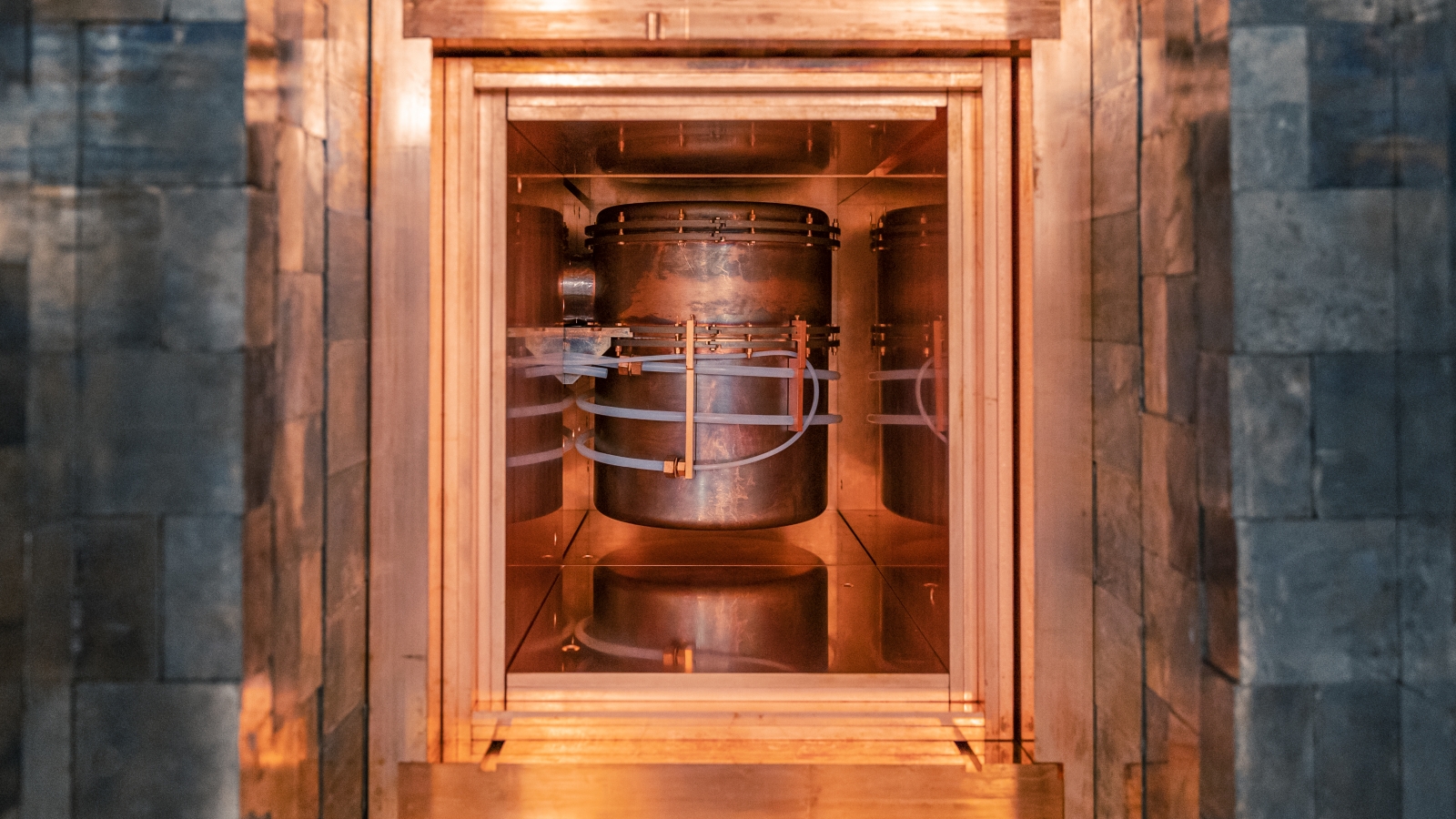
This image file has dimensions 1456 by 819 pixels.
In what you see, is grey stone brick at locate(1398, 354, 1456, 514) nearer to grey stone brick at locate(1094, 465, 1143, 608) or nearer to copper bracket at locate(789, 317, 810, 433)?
grey stone brick at locate(1094, 465, 1143, 608)

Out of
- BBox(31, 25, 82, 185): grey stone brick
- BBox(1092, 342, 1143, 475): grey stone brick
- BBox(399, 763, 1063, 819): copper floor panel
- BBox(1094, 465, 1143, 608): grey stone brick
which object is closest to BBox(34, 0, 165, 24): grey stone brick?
BBox(31, 25, 82, 185): grey stone brick

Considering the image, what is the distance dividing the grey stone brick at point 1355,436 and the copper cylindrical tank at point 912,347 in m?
1.04

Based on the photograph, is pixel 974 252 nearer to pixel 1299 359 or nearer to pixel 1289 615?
pixel 1299 359

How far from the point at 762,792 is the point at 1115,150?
176cm

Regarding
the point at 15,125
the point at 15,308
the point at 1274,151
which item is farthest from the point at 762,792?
the point at 15,125

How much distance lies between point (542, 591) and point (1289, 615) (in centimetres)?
239

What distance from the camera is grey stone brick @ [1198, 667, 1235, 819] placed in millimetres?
1728

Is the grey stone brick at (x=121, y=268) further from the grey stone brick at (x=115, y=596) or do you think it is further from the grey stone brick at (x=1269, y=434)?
the grey stone brick at (x=1269, y=434)

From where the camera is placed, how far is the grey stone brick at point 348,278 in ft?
6.81

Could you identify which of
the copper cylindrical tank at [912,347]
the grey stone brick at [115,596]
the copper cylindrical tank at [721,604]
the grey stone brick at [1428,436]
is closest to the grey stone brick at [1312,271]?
the grey stone brick at [1428,436]

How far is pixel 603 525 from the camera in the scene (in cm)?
428

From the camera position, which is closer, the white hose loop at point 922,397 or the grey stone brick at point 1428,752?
the grey stone brick at point 1428,752

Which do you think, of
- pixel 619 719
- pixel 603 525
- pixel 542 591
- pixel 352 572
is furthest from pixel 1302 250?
pixel 603 525

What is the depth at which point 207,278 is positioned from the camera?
1.73m
